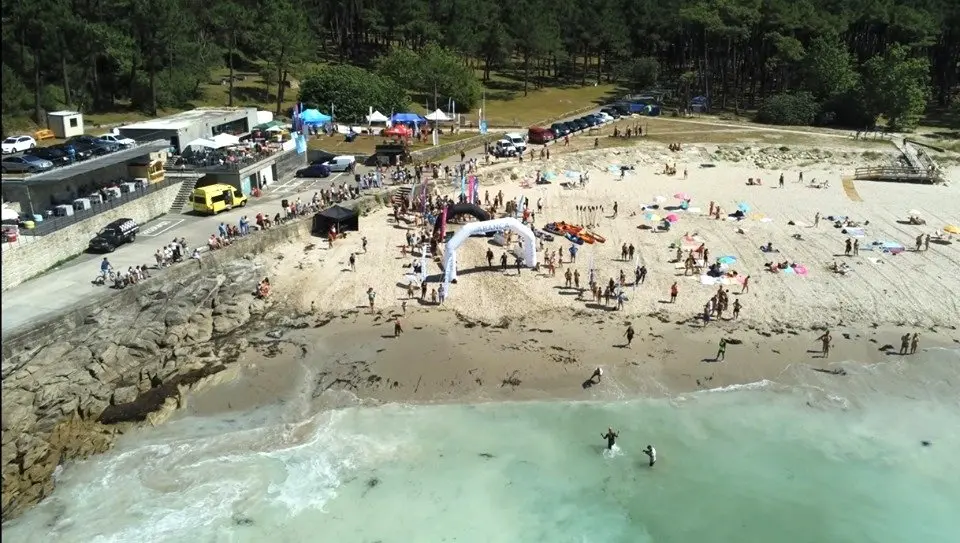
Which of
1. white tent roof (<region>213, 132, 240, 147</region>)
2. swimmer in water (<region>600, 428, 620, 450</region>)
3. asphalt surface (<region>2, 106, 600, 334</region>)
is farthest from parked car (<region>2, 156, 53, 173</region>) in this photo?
swimmer in water (<region>600, 428, 620, 450</region>)

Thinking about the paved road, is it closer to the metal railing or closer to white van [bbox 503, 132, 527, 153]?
the metal railing

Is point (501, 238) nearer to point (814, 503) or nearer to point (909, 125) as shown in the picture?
point (814, 503)

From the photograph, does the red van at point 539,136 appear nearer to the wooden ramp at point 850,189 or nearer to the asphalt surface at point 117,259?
the asphalt surface at point 117,259

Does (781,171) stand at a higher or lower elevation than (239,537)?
higher

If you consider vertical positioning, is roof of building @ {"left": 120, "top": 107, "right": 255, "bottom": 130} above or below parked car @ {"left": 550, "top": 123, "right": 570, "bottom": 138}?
above

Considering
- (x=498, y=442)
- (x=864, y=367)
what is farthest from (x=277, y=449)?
(x=864, y=367)
